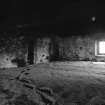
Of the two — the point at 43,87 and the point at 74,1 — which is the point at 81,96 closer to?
the point at 43,87

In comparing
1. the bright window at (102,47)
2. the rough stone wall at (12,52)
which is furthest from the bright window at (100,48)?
the rough stone wall at (12,52)

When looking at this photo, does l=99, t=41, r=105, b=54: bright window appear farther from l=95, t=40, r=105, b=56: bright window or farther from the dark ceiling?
the dark ceiling

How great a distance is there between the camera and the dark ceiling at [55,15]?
4.23 meters

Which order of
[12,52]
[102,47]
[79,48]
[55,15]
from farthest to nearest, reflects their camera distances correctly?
1. [79,48]
2. [102,47]
3. [55,15]
4. [12,52]

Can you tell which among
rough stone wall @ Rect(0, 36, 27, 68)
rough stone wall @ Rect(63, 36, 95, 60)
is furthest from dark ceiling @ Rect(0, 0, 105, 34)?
rough stone wall @ Rect(0, 36, 27, 68)

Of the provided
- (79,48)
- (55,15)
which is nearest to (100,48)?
(79,48)

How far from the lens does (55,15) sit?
487 cm

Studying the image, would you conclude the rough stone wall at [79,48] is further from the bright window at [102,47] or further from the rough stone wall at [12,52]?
the rough stone wall at [12,52]

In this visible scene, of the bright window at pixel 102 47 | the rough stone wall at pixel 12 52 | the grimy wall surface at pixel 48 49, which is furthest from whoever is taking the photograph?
the bright window at pixel 102 47

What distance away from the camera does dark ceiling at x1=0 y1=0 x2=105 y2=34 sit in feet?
13.9

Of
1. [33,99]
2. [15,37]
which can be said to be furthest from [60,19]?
[33,99]

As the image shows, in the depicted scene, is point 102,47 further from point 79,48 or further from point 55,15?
point 55,15

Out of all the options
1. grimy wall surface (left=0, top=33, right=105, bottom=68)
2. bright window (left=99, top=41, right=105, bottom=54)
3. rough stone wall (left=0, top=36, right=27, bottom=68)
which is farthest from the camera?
bright window (left=99, top=41, right=105, bottom=54)

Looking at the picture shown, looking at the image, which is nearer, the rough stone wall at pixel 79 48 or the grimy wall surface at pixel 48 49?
the grimy wall surface at pixel 48 49
